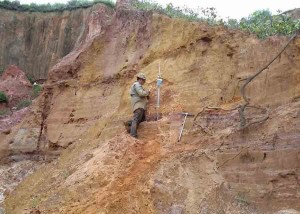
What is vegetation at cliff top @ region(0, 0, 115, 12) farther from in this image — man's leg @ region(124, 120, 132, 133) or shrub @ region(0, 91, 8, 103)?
man's leg @ region(124, 120, 132, 133)

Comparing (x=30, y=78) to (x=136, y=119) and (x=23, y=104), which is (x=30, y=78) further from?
(x=136, y=119)

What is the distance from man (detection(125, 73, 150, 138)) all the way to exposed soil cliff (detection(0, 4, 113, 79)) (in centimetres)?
1536

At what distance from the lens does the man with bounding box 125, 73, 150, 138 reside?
15.2m

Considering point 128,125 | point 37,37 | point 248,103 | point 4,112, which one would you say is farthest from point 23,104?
point 248,103

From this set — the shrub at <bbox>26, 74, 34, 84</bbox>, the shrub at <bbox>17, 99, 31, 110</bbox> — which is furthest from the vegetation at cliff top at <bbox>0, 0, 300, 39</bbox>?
the shrub at <bbox>26, 74, 34, 84</bbox>

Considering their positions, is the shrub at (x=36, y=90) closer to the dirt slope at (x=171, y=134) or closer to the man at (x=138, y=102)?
the dirt slope at (x=171, y=134)

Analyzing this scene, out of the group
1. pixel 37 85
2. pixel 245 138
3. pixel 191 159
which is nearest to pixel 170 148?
pixel 191 159

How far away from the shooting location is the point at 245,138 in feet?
43.5

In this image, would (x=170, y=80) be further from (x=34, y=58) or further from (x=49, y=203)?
(x=34, y=58)

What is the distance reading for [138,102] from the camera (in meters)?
15.4

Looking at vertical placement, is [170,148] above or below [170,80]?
below

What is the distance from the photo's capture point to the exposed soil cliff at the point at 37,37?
102ft

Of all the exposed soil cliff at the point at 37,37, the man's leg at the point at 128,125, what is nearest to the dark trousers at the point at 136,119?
the man's leg at the point at 128,125

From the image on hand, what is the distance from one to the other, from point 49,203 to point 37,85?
610 inches
